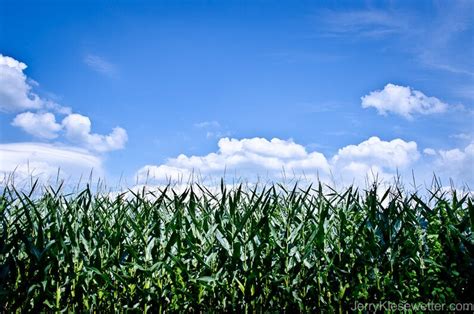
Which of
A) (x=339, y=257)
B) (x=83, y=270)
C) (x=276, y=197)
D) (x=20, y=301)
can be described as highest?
(x=276, y=197)

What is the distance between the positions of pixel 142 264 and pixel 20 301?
3.82 feet

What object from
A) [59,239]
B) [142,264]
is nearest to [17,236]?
[59,239]

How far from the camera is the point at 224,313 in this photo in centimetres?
446

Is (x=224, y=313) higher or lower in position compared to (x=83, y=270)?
lower

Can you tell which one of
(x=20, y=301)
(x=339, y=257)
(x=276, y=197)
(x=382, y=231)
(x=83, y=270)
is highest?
(x=276, y=197)

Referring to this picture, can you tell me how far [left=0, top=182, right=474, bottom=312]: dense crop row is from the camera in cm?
444

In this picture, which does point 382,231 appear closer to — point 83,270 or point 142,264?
point 142,264

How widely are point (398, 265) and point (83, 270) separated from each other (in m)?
2.99

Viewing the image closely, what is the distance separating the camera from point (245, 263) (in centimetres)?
446

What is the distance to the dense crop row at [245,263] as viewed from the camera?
444cm

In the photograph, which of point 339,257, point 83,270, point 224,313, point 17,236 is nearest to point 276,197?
point 339,257

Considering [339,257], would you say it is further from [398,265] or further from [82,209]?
[82,209]

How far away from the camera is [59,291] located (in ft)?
14.7

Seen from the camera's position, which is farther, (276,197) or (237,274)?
(276,197)
